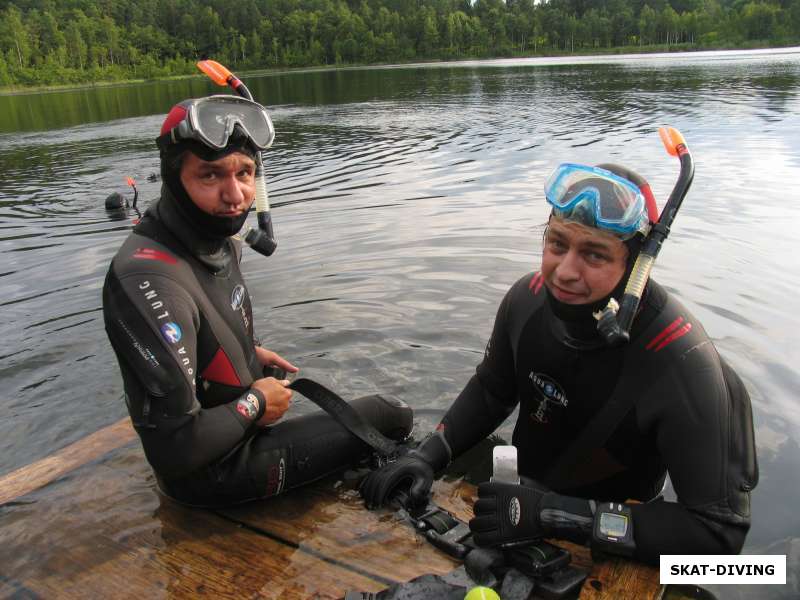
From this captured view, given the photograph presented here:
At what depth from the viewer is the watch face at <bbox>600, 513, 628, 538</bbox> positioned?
7.66 feet

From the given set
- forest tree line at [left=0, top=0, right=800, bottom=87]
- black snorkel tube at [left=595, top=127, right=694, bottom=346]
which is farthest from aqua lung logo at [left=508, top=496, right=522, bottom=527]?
forest tree line at [left=0, top=0, right=800, bottom=87]

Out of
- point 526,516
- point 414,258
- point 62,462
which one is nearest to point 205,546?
point 62,462

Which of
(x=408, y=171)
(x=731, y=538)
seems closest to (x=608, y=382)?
(x=731, y=538)

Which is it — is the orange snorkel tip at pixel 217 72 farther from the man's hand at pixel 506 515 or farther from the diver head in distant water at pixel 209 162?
the man's hand at pixel 506 515

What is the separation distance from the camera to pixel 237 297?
3.10m

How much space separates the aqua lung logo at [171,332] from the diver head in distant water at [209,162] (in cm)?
52

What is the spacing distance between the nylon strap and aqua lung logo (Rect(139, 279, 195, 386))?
2.80ft

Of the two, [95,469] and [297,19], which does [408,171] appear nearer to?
[95,469]

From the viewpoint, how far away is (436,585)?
2369 millimetres

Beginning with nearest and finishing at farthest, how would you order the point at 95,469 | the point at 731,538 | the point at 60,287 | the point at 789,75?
1. the point at 731,538
2. the point at 95,469
3. the point at 60,287
4. the point at 789,75

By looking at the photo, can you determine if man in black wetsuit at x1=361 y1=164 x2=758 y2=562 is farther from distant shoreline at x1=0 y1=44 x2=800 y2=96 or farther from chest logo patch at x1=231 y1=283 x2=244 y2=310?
distant shoreline at x1=0 y1=44 x2=800 y2=96

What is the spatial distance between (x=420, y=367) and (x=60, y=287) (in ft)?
16.4

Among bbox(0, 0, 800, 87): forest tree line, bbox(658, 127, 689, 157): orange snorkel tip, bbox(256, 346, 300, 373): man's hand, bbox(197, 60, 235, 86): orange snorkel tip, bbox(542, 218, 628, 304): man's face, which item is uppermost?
bbox(0, 0, 800, 87): forest tree line

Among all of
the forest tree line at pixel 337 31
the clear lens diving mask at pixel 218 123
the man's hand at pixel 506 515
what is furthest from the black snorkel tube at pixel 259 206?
the forest tree line at pixel 337 31
